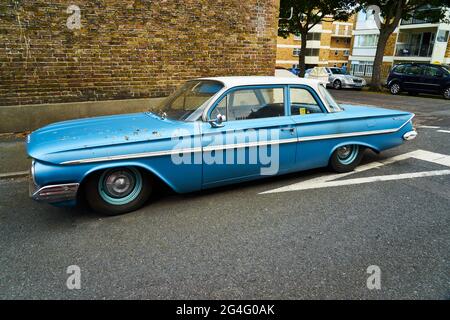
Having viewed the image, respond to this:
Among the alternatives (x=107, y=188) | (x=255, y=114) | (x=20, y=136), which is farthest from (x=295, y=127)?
(x=20, y=136)

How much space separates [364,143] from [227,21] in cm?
548

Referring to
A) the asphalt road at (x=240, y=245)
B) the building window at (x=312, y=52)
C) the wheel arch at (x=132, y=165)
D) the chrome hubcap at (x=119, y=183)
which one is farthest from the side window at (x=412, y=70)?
the building window at (x=312, y=52)

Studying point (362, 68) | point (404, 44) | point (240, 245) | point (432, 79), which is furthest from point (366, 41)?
point (240, 245)

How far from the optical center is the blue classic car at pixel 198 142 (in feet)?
10.7

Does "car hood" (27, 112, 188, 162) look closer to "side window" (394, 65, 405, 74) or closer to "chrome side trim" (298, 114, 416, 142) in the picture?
"chrome side trim" (298, 114, 416, 142)

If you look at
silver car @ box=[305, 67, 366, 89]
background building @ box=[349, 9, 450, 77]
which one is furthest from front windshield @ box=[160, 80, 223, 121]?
background building @ box=[349, 9, 450, 77]

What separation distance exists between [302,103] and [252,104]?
82 cm

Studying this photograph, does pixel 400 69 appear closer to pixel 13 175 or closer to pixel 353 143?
pixel 353 143

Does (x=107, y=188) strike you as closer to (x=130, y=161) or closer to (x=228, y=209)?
(x=130, y=161)

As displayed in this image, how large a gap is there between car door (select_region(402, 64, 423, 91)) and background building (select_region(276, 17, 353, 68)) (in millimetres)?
33642

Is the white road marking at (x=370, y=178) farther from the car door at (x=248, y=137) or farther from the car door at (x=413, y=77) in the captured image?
the car door at (x=413, y=77)

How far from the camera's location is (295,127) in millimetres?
4254

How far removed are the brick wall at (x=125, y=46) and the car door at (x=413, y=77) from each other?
12387 mm

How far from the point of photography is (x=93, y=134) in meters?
3.48
